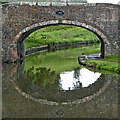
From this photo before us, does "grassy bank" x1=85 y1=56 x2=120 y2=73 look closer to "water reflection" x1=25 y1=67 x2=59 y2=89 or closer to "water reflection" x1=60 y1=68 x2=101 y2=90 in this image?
"water reflection" x1=60 y1=68 x2=101 y2=90

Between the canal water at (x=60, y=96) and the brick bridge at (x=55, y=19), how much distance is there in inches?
238

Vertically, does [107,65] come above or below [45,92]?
above

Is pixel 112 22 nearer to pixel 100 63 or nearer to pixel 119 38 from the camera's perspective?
pixel 119 38

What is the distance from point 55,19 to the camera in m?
20.8

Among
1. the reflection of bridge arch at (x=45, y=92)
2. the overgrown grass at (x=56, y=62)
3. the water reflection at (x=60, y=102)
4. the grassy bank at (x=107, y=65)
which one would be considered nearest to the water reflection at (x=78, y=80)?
the water reflection at (x=60, y=102)

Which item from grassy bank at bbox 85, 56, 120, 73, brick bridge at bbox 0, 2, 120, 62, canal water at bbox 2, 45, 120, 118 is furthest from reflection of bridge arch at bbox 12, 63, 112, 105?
brick bridge at bbox 0, 2, 120, 62

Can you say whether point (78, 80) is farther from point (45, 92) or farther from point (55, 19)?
point (55, 19)

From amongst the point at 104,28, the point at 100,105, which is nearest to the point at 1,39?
the point at 104,28

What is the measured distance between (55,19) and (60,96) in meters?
11.3

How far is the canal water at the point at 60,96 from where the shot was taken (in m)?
8.30

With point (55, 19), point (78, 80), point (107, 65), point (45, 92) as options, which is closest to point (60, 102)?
point (45, 92)

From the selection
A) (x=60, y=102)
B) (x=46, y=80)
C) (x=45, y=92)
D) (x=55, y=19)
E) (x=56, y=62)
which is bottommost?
(x=60, y=102)

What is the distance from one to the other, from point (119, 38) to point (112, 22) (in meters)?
1.48

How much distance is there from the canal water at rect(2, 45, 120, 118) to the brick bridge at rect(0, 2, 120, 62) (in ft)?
19.8
